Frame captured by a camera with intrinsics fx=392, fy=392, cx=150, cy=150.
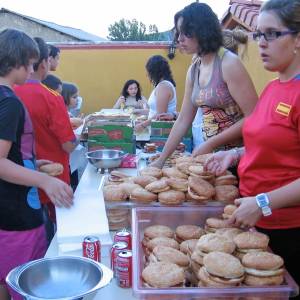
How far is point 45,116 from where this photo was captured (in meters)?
2.76

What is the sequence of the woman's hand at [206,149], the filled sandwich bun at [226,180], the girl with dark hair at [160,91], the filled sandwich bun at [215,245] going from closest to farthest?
the filled sandwich bun at [215,245] → the filled sandwich bun at [226,180] → the woman's hand at [206,149] → the girl with dark hair at [160,91]

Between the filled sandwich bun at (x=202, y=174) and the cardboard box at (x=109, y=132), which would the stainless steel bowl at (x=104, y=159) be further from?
the filled sandwich bun at (x=202, y=174)

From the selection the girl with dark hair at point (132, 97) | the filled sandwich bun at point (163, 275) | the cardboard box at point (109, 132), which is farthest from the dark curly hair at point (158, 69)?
the filled sandwich bun at point (163, 275)

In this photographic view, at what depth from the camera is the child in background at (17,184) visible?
6.42 feet

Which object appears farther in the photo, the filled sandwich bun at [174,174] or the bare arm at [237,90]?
the bare arm at [237,90]

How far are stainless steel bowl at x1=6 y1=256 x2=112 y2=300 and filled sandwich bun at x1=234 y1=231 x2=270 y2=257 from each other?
486 mm

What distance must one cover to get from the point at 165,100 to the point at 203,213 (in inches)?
119

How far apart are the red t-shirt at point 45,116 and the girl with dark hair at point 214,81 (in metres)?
0.95

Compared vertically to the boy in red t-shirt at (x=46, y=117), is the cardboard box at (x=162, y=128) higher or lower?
lower

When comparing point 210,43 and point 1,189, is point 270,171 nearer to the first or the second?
point 210,43

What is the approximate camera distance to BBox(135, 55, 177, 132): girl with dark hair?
15.5ft

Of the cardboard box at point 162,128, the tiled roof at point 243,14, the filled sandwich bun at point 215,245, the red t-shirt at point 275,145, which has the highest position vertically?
the tiled roof at point 243,14

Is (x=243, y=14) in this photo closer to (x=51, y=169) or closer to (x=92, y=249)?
(x=51, y=169)

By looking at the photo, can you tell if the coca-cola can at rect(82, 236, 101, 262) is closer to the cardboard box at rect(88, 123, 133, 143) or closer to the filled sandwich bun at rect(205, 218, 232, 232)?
the filled sandwich bun at rect(205, 218, 232, 232)
